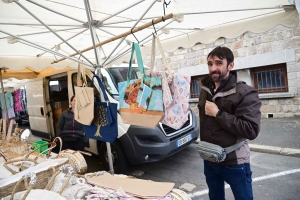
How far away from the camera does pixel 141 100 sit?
170 cm

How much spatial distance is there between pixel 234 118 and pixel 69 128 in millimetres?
3186

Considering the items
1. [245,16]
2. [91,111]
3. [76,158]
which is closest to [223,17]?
[245,16]

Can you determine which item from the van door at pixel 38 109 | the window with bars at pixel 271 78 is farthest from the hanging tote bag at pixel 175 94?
the window with bars at pixel 271 78

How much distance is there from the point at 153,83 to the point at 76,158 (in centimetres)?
114

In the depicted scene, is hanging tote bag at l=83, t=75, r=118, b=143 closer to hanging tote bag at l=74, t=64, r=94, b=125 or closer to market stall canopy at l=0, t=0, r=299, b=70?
hanging tote bag at l=74, t=64, r=94, b=125

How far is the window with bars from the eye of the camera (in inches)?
264

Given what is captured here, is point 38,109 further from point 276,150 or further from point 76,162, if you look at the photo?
point 276,150

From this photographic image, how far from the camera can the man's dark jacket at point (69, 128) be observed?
3.85 m


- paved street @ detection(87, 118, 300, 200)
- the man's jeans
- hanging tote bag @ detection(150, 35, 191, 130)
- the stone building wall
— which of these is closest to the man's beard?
hanging tote bag @ detection(150, 35, 191, 130)

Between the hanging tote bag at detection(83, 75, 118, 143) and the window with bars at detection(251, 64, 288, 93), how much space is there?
260 inches

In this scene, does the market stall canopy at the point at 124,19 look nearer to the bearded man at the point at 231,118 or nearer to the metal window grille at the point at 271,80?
the bearded man at the point at 231,118

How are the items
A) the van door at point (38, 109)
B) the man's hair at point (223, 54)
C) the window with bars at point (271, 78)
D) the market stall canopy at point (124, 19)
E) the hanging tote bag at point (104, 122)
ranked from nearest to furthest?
1. the man's hair at point (223, 54)
2. the hanging tote bag at point (104, 122)
3. the market stall canopy at point (124, 19)
4. the van door at point (38, 109)
5. the window with bars at point (271, 78)

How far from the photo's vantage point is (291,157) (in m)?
4.31

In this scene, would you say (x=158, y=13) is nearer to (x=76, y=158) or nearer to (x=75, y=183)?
(x=76, y=158)
